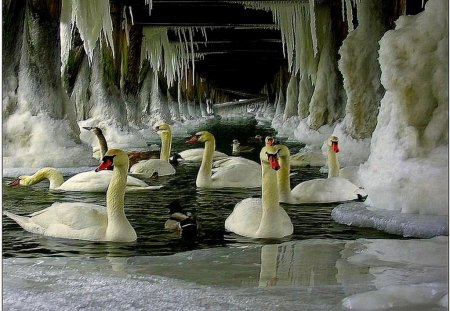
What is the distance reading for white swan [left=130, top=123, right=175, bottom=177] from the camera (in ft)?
11.3

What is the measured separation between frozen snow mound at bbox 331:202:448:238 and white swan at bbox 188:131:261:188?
380mm

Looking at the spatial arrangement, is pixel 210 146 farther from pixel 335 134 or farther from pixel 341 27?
pixel 341 27

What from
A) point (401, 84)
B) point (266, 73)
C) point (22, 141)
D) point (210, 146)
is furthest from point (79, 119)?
point (401, 84)

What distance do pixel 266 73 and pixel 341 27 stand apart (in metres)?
0.37

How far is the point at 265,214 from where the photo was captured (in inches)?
130

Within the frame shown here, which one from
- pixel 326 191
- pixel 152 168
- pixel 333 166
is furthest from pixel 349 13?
pixel 152 168

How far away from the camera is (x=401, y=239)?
10.6 feet

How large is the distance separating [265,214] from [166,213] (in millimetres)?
381

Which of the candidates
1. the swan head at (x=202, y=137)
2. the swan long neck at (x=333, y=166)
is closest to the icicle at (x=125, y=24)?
the swan head at (x=202, y=137)

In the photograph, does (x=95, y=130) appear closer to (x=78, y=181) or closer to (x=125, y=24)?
(x=78, y=181)

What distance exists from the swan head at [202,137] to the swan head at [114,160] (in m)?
0.28

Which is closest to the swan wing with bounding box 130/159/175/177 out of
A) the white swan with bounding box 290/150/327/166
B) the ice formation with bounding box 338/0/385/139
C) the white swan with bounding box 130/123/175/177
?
the white swan with bounding box 130/123/175/177

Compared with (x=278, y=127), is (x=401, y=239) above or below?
below

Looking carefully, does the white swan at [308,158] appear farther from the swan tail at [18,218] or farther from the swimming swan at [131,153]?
the swan tail at [18,218]
